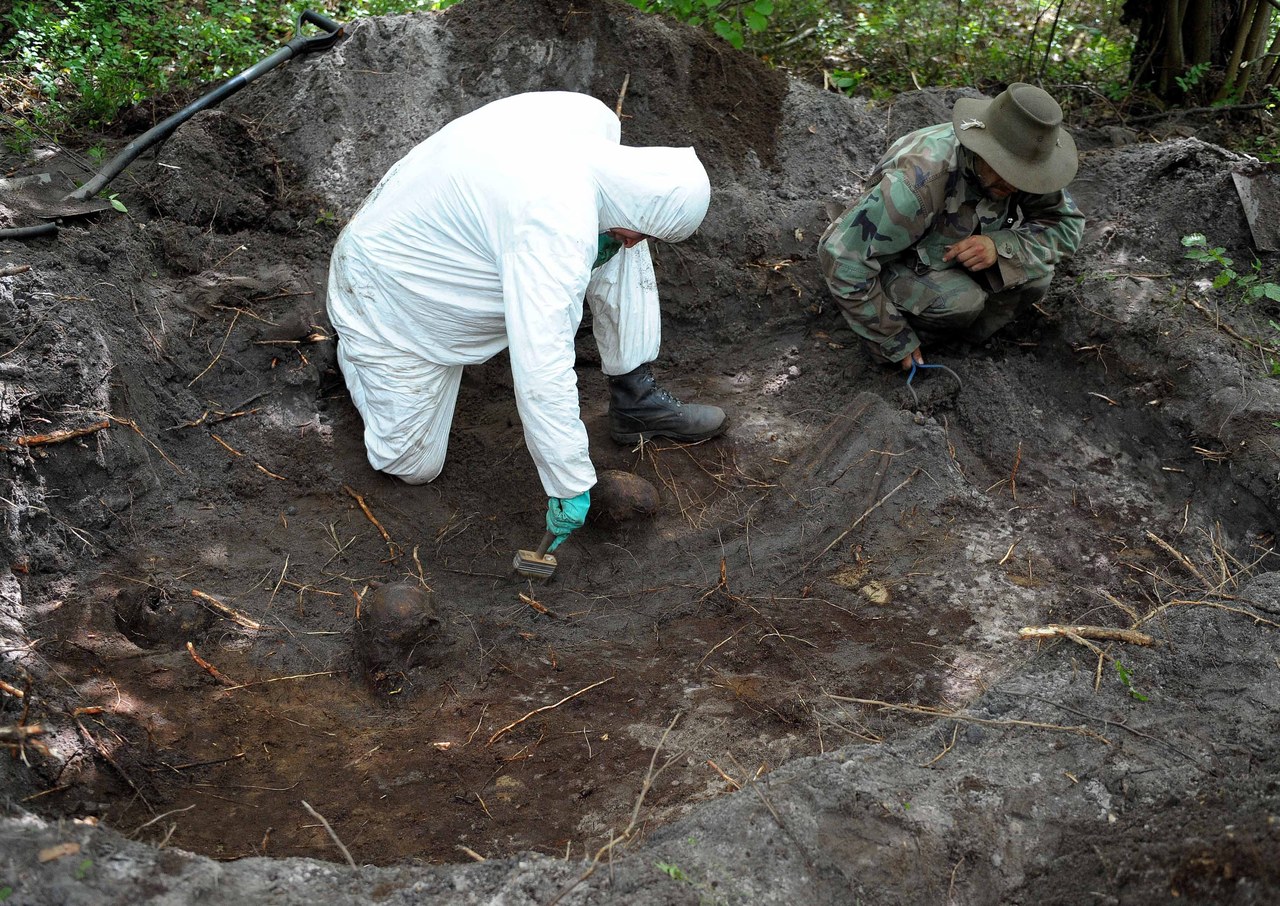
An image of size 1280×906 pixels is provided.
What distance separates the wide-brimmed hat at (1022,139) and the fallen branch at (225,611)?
3152mm

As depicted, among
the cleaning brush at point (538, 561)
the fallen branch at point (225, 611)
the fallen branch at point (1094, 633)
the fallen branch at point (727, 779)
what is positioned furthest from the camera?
the cleaning brush at point (538, 561)

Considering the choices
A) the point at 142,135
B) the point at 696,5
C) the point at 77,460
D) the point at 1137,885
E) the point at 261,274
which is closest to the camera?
the point at 1137,885

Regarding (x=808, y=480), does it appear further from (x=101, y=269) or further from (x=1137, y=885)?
(x=101, y=269)

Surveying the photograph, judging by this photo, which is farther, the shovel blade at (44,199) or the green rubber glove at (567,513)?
the shovel blade at (44,199)

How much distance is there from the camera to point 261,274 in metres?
4.25

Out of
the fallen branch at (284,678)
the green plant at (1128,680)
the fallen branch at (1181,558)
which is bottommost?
the fallen branch at (284,678)

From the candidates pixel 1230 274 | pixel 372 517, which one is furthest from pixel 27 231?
pixel 1230 274

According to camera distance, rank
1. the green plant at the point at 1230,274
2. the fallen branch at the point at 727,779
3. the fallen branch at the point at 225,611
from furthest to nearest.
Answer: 1. the green plant at the point at 1230,274
2. the fallen branch at the point at 225,611
3. the fallen branch at the point at 727,779

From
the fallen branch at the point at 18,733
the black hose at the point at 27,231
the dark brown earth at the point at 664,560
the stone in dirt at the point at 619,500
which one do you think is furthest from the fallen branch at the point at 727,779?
the black hose at the point at 27,231

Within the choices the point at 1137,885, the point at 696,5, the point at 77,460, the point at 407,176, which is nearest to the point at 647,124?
the point at 696,5

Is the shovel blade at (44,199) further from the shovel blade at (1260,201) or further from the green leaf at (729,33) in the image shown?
the shovel blade at (1260,201)

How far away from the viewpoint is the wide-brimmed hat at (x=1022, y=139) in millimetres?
3707

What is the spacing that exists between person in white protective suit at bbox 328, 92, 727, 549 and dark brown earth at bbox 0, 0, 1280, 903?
0.34 metres

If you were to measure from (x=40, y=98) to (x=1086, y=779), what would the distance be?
5.58 meters
